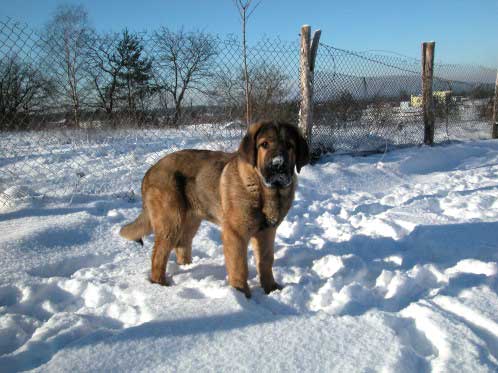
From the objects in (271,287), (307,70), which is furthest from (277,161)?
(307,70)

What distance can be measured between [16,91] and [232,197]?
4.79m

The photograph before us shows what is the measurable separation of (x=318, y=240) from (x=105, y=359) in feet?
9.02

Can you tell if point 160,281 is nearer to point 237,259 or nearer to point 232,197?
point 237,259

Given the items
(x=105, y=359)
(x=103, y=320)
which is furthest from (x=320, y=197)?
(x=105, y=359)

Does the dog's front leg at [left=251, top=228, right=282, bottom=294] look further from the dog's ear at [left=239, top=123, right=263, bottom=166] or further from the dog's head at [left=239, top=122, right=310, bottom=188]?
the dog's ear at [left=239, top=123, right=263, bottom=166]

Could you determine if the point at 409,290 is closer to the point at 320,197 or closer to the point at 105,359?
the point at 105,359

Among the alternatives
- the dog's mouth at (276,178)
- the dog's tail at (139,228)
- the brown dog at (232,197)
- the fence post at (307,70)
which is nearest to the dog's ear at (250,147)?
the brown dog at (232,197)

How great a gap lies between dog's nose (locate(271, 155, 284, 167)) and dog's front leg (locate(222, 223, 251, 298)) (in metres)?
0.66

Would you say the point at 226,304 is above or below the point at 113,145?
below

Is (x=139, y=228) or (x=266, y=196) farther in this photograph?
(x=139, y=228)

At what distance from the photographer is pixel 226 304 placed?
244 cm

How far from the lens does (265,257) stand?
10.3 ft

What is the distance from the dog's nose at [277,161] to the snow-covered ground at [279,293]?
1010 mm

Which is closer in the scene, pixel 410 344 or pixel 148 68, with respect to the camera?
pixel 410 344
